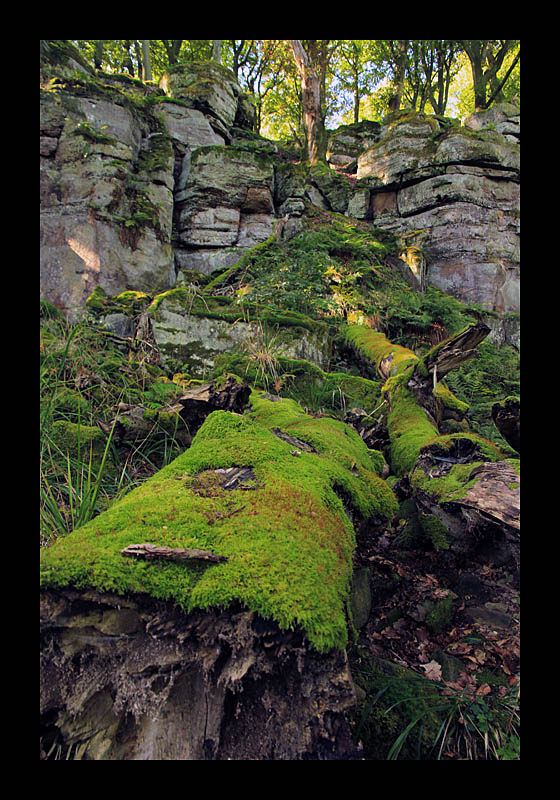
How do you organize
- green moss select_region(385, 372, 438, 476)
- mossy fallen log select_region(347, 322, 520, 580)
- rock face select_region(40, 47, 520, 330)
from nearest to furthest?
mossy fallen log select_region(347, 322, 520, 580)
green moss select_region(385, 372, 438, 476)
rock face select_region(40, 47, 520, 330)

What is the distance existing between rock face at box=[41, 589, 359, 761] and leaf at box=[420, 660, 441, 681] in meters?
0.97

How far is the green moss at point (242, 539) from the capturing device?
128 cm

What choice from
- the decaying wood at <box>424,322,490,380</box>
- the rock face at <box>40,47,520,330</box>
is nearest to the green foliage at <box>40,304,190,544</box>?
the decaying wood at <box>424,322,490,380</box>

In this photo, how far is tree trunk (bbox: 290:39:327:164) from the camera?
1520 cm

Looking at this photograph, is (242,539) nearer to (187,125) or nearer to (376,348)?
(376,348)

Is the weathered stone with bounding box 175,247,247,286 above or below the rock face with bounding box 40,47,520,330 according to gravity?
below

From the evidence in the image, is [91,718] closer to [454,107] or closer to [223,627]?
[223,627]

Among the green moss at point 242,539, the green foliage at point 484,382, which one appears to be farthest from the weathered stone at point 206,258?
the green moss at point 242,539

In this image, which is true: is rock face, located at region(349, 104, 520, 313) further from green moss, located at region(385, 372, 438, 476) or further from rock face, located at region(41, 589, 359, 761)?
rock face, located at region(41, 589, 359, 761)

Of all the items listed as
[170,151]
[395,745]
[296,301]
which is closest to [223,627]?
[395,745]

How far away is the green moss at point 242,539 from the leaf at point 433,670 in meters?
0.75

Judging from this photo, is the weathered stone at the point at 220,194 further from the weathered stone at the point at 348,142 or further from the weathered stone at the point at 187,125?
the weathered stone at the point at 348,142

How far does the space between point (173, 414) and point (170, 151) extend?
10969mm

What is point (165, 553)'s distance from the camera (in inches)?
53.9
